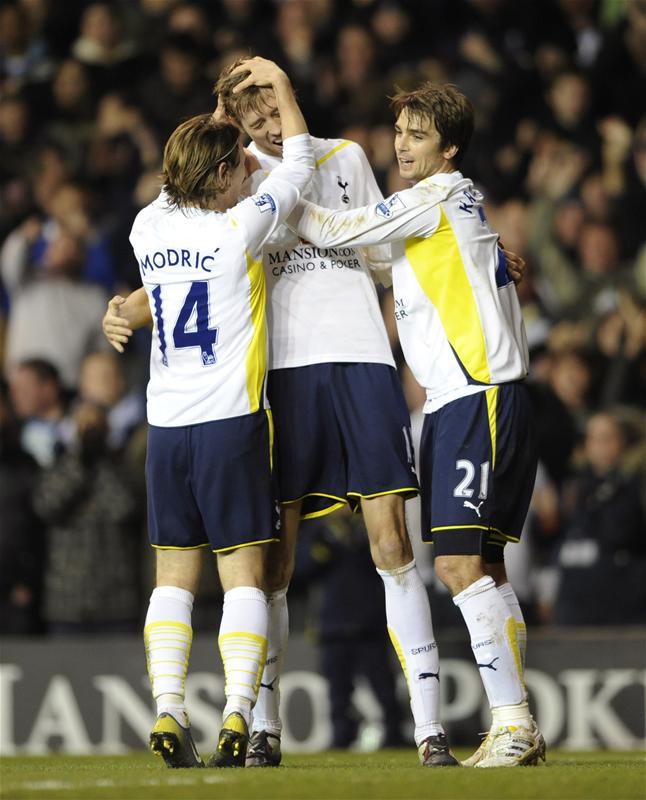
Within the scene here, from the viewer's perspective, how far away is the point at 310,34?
13664 millimetres

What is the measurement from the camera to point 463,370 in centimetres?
611

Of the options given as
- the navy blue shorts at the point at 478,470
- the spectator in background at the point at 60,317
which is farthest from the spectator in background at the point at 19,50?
the navy blue shorts at the point at 478,470

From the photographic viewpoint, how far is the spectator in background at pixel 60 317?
12227 millimetres

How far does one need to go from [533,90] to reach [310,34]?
2.04 metres

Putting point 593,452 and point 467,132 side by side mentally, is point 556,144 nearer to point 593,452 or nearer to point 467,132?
point 593,452

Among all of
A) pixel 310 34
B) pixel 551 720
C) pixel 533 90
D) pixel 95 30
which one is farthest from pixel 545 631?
pixel 95 30

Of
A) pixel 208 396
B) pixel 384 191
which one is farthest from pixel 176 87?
pixel 208 396

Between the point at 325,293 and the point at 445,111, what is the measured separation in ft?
2.90

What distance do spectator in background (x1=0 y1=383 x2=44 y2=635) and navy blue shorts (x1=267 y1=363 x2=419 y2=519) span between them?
4363 millimetres

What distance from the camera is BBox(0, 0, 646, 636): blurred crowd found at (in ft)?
33.4

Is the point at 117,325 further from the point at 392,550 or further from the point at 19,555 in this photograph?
the point at 19,555

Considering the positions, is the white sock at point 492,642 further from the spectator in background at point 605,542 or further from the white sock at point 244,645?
the spectator in background at point 605,542

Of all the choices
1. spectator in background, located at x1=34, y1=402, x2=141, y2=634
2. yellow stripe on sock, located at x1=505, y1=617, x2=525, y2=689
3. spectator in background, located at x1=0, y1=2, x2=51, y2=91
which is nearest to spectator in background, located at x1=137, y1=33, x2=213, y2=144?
spectator in background, located at x1=0, y1=2, x2=51, y2=91

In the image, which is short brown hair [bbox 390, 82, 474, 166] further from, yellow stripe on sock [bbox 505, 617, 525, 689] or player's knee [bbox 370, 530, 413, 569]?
yellow stripe on sock [bbox 505, 617, 525, 689]
